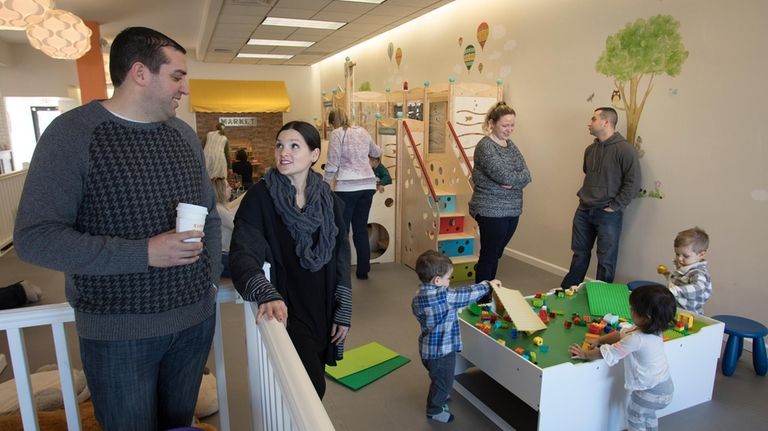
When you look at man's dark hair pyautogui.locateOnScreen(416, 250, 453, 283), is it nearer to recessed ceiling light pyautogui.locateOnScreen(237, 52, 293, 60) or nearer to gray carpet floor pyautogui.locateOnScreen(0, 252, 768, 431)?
gray carpet floor pyautogui.locateOnScreen(0, 252, 768, 431)

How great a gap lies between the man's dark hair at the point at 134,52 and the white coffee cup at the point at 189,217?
1.20 ft

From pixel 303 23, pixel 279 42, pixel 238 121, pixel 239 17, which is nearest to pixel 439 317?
pixel 239 17

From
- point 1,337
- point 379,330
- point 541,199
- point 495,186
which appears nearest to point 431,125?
point 541,199

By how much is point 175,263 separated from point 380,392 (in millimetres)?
1841

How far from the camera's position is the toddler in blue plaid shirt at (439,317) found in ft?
7.60

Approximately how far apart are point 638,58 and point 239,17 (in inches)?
212

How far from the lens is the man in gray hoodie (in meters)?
3.78

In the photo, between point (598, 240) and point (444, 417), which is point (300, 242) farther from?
point (598, 240)

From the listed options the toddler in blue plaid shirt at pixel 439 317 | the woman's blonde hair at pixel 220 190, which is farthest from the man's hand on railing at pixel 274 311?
the woman's blonde hair at pixel 220 190

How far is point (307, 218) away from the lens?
1.66 m

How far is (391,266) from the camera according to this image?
5172 mm

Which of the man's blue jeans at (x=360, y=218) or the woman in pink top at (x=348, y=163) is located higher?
the woman in pink top at (x=348, y=163)

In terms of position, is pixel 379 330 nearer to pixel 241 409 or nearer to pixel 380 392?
pixel 380 392

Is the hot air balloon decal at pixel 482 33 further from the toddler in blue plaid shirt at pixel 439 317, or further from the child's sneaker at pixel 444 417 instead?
the child's sneaker at pixel 444 417
